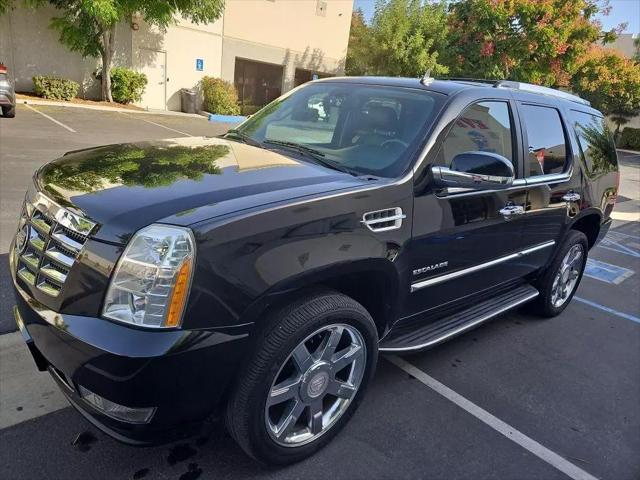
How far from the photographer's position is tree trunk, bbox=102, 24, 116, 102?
18.5 meters

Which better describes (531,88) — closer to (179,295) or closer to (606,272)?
(179,295)

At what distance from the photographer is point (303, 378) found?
244 cm

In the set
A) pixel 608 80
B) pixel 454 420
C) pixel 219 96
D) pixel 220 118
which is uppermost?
pixel 608 80

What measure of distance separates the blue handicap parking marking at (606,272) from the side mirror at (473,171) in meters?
4.27

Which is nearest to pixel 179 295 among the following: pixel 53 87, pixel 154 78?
pixel 53 87

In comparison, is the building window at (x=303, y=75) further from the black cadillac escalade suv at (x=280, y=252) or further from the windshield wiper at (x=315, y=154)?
the windshield wiper at (x=315, y=154)

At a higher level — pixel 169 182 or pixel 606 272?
pixel 169 182

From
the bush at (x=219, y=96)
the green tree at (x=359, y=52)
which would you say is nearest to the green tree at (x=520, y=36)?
the green tree at (x=359, y=52)

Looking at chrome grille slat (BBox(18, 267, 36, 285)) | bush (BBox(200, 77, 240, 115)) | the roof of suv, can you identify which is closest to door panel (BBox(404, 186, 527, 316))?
the roof of suv

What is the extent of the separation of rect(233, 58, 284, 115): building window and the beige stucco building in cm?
5

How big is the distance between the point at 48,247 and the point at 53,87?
62.1 feet

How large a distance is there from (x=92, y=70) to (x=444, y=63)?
52.2ft

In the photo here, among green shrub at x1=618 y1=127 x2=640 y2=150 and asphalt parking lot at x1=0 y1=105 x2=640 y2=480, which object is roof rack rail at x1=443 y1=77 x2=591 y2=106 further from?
green shrub at x1=618 y1=127 x2=640 y2=150

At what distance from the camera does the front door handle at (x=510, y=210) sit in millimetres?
3400
